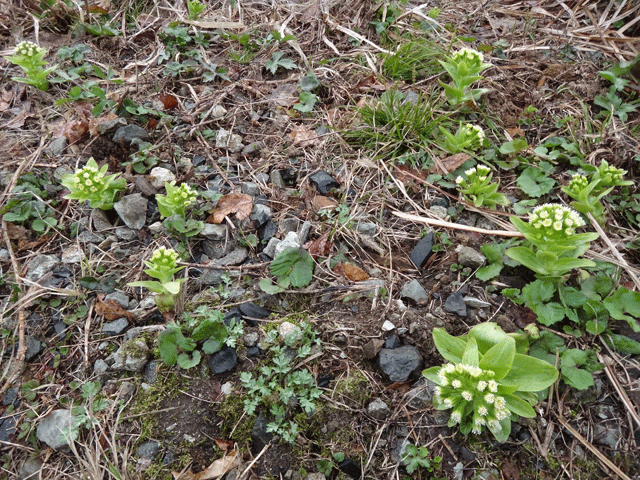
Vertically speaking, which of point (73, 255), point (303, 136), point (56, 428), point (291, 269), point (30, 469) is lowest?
point (30, 469)

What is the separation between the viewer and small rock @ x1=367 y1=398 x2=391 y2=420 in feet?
6.78

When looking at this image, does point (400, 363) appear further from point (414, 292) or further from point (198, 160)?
point (198, 160)

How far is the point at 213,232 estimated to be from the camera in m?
2.69

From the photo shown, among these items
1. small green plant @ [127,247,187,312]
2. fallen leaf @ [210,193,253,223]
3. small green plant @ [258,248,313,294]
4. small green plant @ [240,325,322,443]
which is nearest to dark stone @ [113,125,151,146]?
fallen leaf @ [210,193,253,223]

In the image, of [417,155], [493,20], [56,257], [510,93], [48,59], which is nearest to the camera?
→ [56,257]

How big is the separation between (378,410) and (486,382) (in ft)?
1.68

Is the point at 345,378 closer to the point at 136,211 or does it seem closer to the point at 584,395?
the point at 584,395

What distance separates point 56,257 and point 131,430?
121 centimetres

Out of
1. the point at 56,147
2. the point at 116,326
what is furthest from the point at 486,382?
the point at 56,147

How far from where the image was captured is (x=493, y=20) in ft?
13.3

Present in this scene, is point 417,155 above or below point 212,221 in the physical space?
above

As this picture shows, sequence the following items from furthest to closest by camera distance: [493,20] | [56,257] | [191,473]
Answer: [493,20] < [56,257] < [191,473]

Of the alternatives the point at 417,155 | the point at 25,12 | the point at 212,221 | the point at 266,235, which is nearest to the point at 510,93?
the point at 417,155

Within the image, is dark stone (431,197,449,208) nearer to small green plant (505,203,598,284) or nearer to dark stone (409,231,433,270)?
dark stone (409,231,433,270)
